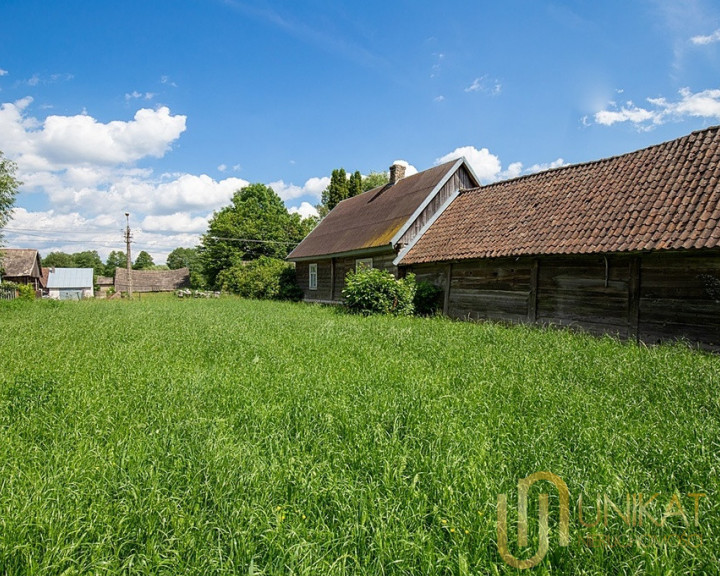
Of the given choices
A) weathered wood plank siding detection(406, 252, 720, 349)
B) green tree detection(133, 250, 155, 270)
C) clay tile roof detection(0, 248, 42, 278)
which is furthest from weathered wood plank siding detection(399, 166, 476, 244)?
green tree detection(133, 250, 155, 270)

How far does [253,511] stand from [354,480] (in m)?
0.78

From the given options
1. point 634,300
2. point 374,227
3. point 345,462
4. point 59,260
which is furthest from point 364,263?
point 59,260

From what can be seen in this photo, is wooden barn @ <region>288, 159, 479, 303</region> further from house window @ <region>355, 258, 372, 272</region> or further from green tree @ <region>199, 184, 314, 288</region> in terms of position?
green tree @ <region>199, 184, 314, 288</region>

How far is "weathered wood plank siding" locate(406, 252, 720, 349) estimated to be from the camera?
824 centimetres

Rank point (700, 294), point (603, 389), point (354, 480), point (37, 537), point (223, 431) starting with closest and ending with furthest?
1. point (37, 537)
2. point (354, 480)
3. point (223, 431)
4. point (603, 389)
5. point (700, 294)

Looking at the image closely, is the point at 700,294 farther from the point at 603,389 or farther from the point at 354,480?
the point at 354,480

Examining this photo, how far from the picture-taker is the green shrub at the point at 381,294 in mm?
13977

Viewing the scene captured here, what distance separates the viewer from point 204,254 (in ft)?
155

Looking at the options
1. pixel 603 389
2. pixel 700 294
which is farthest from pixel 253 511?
pixel 700 294

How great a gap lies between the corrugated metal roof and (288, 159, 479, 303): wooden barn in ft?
171

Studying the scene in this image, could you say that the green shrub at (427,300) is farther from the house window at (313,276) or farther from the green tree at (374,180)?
the green tree at (374,180)

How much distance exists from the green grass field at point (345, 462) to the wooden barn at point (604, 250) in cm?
301

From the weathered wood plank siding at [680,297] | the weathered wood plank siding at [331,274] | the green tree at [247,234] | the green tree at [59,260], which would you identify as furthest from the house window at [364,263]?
the green tree at [59,260]

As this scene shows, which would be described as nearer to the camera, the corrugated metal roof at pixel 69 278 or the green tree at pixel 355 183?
the green tree at pixel 355 183
